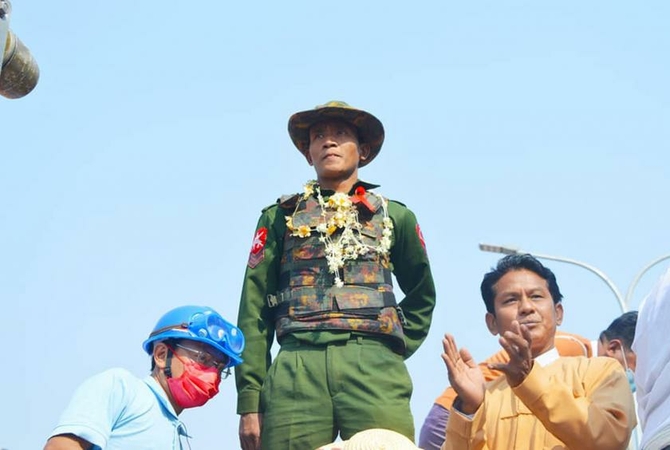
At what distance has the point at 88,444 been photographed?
4.25 m

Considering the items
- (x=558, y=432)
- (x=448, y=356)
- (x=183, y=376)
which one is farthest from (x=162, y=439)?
(x=558, y=432)

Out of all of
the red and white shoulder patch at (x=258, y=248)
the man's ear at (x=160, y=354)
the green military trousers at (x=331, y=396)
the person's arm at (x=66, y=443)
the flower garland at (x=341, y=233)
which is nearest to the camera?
the person's arm at (x=66, y=443)

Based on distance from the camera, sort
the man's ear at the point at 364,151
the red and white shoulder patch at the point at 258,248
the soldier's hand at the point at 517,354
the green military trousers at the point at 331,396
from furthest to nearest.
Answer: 1. the man's ear at the point at 364,151
2. the red and white shoulder patch at the point at 258,248
3. the green military trousers at the point at 331,396
4. the soldier's hand at the point at 517,354

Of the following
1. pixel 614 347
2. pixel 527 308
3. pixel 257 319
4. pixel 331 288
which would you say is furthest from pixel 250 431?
pixel 614 347

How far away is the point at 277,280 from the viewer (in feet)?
19.1

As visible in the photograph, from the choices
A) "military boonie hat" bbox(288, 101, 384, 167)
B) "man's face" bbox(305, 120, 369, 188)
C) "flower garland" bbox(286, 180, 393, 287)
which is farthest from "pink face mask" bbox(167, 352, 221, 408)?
"military boonie hat" bbox(288, 101, 384, 167)

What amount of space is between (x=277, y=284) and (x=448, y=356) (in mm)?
1318

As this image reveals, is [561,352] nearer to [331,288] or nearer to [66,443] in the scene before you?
[331,288]

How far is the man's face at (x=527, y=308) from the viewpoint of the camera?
5500 millimetres

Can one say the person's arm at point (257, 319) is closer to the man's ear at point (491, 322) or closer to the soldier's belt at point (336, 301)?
the soldier's belt at point (336, 301)

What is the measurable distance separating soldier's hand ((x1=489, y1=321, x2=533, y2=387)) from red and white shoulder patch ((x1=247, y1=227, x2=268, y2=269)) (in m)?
1.74

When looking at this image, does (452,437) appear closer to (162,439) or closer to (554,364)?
(554,364)

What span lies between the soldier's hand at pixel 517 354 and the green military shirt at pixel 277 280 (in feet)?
4.33

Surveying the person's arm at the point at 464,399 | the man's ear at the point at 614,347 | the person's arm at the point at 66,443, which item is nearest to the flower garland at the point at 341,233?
the person's arm at the point at 464,399
